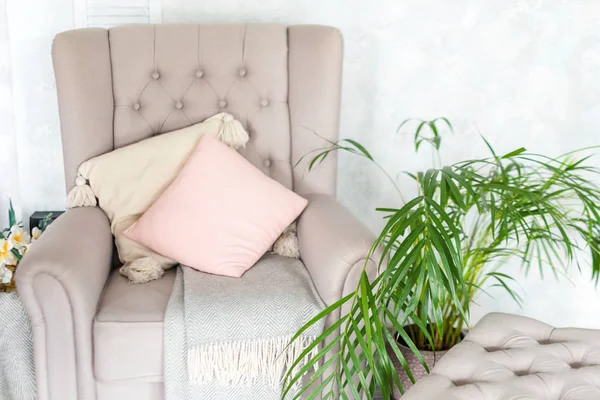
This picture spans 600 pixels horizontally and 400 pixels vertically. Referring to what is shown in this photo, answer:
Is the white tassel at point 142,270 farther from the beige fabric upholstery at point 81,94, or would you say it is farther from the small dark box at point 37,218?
the small dark box at point 37,218

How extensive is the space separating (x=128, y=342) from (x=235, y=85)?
85 cm

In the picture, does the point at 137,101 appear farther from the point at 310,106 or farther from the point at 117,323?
the point at 117,323

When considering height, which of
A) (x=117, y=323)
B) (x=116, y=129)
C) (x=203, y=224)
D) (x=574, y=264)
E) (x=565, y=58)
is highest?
(x=565, y=58)

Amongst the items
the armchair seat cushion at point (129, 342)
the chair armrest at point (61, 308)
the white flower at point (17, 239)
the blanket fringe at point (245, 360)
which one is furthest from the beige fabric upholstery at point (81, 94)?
the blanket fringe at point (245, 360)

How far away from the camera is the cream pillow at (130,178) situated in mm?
1977

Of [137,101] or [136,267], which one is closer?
[136,267]

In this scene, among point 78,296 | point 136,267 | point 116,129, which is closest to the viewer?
point 78,296

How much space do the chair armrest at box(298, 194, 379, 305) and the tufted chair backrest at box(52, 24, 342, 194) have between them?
0.25m

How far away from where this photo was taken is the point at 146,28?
6.98 ft

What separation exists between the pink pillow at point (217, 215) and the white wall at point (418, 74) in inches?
22.9

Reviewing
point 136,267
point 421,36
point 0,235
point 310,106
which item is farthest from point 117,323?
point 421,36

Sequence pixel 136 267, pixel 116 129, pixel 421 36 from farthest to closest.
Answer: pixel 421 36, pixel 116 129, pixel 136 267

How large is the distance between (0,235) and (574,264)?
6.02 ft

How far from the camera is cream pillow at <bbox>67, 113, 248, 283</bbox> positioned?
1.98 m
